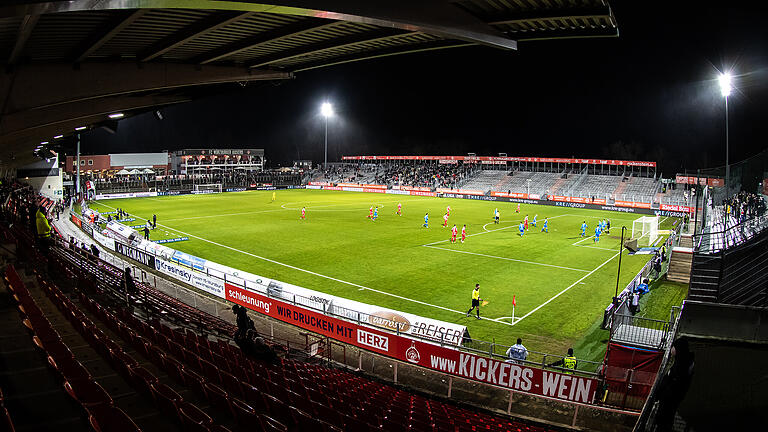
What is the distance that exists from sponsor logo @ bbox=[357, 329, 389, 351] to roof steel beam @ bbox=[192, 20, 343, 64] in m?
9.25

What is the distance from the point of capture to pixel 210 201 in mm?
62938

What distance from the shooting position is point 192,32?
8.39 metres

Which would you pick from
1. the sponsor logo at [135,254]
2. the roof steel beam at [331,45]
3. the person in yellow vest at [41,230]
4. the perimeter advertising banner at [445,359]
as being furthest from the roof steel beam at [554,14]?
the sponsor logo at [135,254]

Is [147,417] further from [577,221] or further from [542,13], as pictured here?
[577,221]

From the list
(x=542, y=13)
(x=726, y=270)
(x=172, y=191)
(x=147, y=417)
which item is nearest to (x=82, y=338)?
(x=147, y=417)

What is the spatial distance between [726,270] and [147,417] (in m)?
19.6

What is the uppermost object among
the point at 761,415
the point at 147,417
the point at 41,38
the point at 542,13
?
the point at 542,13

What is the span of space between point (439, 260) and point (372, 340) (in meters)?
14.4

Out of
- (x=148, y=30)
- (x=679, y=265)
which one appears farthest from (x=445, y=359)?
(x=679, y=265)

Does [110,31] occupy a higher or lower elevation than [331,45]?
lower

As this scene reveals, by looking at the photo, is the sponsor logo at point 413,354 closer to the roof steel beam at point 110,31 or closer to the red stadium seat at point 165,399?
the red stadium seat at point 165,399

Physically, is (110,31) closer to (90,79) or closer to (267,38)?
(267,38)

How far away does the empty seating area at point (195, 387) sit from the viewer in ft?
17.5

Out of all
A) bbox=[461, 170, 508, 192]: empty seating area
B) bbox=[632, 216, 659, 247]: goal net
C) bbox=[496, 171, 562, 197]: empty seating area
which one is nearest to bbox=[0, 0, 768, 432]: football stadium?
bbox=[632, 216, 659, 247]: goal net
